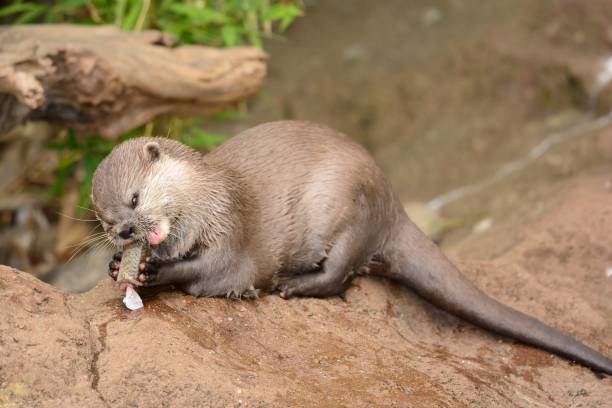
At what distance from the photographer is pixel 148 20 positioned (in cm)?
370

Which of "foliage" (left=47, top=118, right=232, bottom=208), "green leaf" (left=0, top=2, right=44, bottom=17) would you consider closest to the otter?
"foliage" (left=47, top=118, right=232, bottom=208)

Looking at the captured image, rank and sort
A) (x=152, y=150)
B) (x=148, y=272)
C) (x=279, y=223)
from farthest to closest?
(x=279, y=223) < (x=152, y=150) < (x=148, y=272)

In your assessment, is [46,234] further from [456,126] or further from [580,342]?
[580,342]

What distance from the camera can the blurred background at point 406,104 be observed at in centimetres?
374

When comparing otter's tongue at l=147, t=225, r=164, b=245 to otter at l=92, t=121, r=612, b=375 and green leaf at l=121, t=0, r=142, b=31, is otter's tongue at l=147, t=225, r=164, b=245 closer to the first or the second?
otter at l=92, t=121, r=612, b=375

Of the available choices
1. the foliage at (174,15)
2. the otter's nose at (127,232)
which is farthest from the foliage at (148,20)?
the otter's nose at (127,232)

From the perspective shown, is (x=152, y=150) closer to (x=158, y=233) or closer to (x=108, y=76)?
(x=158, y=233)

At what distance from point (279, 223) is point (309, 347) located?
Result: 0.45 metres

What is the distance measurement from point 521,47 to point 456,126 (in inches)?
24.0

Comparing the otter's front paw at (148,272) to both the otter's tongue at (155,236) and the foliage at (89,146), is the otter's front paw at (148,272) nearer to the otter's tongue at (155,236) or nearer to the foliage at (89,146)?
the otter's tongue at (155,236)

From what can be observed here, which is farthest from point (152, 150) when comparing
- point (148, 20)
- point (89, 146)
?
point (148, 20)

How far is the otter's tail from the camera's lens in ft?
7.95

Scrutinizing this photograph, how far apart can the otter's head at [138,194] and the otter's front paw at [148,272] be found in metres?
0.06

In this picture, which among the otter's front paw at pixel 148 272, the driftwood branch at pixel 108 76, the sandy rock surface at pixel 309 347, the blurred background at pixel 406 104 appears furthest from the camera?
the blurred background at pixel 406 104
